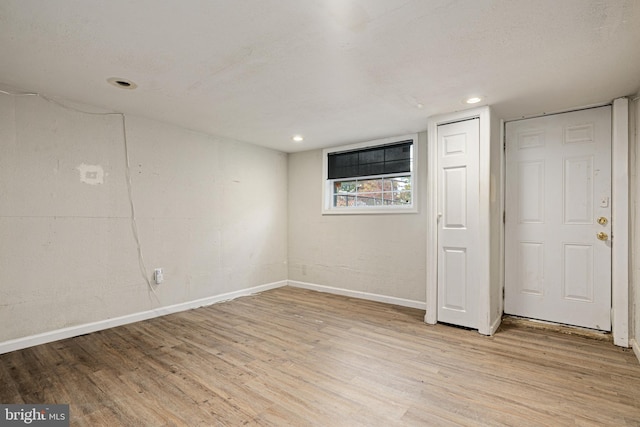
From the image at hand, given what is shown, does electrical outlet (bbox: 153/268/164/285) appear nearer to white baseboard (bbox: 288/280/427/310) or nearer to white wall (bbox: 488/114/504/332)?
white baseboard (bbox: 288/280/427/310)

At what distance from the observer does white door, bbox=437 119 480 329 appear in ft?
10.5

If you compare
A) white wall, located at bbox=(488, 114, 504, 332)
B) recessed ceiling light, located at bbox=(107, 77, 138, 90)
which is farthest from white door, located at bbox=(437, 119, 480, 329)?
recessed ceiling light, located at bbox=(107, 77, 138, 90)

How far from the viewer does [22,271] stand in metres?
2.77

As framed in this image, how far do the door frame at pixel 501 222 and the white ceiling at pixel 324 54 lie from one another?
0.20m

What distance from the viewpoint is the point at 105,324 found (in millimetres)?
3236

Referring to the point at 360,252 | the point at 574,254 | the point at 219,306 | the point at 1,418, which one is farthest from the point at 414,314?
the point at 1,418

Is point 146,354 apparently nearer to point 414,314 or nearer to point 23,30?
point 23,30

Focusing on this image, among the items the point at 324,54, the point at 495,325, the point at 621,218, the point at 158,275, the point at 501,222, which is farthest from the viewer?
the point at 158,275

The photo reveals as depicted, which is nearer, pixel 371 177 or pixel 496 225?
pixel 496 225

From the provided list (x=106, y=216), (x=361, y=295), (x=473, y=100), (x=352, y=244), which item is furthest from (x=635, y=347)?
(x=106, y=216)

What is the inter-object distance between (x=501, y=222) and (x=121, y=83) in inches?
159

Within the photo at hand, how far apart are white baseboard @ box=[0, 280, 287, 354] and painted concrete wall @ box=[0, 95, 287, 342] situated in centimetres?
5

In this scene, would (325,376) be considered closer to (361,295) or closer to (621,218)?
(361,295)

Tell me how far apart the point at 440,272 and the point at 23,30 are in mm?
3885
